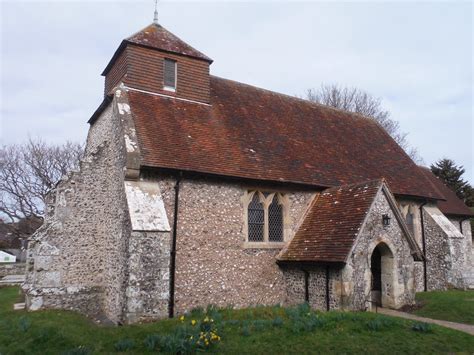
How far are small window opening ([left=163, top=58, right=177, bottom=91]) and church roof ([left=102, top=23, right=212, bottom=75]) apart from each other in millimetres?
445

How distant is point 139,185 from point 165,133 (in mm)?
2380

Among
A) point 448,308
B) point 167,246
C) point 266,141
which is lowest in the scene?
point 448,308

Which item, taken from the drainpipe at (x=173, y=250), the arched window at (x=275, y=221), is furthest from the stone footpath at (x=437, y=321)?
the drainpipe at (x=173, y=250)

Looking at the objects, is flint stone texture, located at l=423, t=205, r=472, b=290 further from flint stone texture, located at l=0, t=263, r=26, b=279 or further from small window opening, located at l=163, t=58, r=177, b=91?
flint stone texture, located at l=0, t=263, r=26, b=279

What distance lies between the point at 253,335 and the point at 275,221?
608 cm

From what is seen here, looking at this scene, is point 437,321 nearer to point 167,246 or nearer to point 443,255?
point 443,255

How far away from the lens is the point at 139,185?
37.5 feet

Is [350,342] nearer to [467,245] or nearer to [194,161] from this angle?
[194,161]

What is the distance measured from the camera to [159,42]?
15.4 m

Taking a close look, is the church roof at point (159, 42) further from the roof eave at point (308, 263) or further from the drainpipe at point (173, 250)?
the roof eave at point (308, 263)

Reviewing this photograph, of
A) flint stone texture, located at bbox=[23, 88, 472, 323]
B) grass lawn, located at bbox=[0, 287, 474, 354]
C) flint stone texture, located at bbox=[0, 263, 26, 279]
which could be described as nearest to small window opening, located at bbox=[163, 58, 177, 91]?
flint stone texture, located at bbox=[23, 88, 472, 323]

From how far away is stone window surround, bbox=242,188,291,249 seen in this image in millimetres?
13266

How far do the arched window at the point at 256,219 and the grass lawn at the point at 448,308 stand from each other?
17.7ft

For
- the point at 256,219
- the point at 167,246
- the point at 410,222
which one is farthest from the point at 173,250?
the point at 410,222
